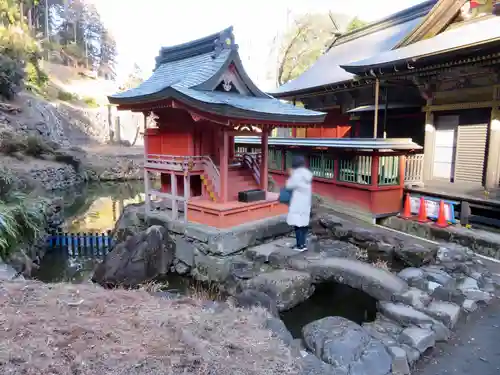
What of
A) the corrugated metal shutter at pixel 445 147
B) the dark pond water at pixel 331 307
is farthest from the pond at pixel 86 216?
the corrugated metal shutter at pixel 445 147

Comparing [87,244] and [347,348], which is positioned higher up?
[347,348]

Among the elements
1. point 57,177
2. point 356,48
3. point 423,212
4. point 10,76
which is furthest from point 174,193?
point 10,76

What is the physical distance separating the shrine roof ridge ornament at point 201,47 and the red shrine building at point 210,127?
28 mm

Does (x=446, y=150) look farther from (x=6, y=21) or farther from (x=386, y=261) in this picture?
(x=6, y=21)

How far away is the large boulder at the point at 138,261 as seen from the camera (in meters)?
7.80

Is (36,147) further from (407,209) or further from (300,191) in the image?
(407,209)

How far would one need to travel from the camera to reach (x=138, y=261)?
8062mm

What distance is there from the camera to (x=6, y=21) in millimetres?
28750

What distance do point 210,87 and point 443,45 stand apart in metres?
6.18

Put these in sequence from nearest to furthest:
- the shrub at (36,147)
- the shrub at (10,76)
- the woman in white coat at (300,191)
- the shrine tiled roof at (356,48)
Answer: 1. the woman in white coat at (300,191)
2. the shrine tiled roof at (356,48)
3. the shrub at (36,147)
4. the shrub at (10,76)

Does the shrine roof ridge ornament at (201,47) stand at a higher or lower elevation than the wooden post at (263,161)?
higher

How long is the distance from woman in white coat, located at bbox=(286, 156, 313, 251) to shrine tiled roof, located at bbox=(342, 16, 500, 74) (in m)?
4.66

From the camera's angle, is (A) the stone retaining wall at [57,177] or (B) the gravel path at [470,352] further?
(A) the stone retaining wall at [57,177]

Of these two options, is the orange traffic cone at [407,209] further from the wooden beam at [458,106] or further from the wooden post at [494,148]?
the wooden beam at [458,106]
